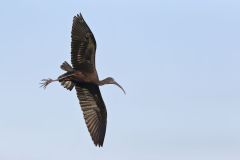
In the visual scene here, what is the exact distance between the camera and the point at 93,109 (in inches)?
1547

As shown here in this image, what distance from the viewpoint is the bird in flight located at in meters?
36.8

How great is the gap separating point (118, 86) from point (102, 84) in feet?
2.18

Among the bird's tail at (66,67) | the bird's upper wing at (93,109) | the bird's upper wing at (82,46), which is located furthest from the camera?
the bird's upper wing at (93,109)

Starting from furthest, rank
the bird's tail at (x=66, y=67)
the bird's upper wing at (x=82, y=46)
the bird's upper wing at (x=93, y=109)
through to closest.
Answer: the bird's upper wing at (x=93, y=109)
the bird's tail at (x=66, y=67)
the bird's upper wing at (x=82, y=46)

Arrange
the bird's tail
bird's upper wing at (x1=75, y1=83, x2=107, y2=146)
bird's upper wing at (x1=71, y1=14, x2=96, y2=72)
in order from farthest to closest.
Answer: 1. bird's upper wing at (x1=75, y1=83, x2=107, y2=146)
2. the bird's tail
3. bird's upper wing at (x1=71, y1=14, x2=96, y2=72)

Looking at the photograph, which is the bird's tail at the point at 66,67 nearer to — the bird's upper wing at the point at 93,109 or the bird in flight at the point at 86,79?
the bird in flight at the point at 86,79

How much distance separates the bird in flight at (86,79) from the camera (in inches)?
1449

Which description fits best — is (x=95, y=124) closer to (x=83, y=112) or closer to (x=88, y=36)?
(x=83, y=112)

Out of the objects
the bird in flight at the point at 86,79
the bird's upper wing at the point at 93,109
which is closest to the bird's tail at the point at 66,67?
the bird in flight at the point at 86,79

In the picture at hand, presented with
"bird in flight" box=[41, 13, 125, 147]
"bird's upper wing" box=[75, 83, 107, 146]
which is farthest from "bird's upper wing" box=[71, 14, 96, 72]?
"bird's upper wing" box=[75, 83, 107, 146]

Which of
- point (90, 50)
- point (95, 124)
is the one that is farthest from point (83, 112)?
point (90, 50)

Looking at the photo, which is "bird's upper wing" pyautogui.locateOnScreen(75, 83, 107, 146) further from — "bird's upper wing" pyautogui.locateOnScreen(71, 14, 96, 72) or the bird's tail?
"bird's upper wing" pyautogui.locateOnScreen(71, 14, 96, 72)

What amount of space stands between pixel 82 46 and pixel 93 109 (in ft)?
10.7

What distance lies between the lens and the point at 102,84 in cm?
3812
